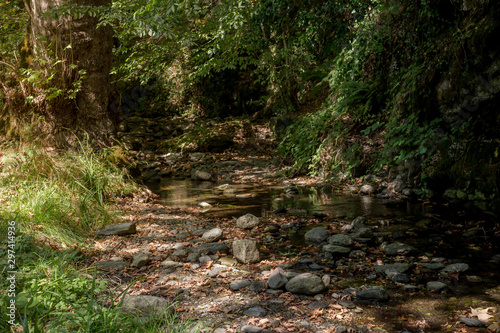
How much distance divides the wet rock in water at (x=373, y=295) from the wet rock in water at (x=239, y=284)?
0.86m

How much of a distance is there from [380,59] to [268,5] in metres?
3.89

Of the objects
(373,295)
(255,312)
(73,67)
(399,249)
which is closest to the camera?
(255,312)

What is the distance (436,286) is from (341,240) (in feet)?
3.84

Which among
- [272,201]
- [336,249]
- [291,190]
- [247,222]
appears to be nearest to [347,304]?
[336,249]

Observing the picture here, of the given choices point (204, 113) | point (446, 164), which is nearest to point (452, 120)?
point (446, 164)

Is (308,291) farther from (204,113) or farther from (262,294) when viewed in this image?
(204,113)

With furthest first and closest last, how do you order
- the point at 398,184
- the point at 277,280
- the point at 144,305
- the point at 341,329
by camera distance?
the point at 398,184 → the point at 277,280 → the point at 144,305 → the point at 341,329

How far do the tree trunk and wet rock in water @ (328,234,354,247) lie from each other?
14.1ft

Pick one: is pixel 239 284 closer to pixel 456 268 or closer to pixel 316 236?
pixel 316 236

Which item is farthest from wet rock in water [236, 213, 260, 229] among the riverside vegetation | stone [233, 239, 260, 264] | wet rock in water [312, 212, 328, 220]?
stone [233, 239, 260, 264]

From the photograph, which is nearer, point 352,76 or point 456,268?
point 456,268

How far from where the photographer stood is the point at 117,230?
4.15 metres

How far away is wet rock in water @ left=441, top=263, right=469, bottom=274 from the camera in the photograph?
3.07m

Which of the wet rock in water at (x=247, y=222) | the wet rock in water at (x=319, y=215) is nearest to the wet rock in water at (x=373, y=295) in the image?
the wet rock in water at (x=247, y=222)
